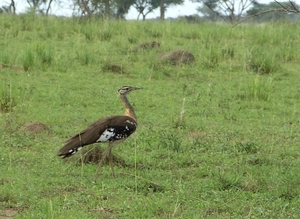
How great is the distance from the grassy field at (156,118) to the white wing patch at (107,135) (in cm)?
31

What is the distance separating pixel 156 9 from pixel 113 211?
27.0 metres

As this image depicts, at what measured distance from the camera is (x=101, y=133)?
5.40 m

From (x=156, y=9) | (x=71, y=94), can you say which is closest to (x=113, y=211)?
(x=71, y=94)

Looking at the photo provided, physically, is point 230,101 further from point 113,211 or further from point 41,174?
point 113,211

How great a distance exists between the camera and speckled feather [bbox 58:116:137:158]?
5.31m

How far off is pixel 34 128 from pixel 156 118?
1.59m

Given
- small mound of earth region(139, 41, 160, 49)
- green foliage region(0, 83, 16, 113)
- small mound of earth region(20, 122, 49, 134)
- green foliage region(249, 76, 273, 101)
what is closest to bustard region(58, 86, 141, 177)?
small mound of earth region(20, 122, 49, 134)

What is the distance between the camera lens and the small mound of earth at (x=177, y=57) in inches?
451

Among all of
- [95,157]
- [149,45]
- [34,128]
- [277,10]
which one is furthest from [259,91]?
[277,10]

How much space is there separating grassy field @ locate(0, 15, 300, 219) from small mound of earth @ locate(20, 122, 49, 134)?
0.27 feet

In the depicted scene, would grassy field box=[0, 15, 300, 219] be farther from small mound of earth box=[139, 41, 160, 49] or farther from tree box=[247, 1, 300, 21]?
tree box=[247, 1, 300, 21]

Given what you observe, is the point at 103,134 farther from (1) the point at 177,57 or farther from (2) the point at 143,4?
(2) the point at 143,4

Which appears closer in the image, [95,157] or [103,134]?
[103,134]

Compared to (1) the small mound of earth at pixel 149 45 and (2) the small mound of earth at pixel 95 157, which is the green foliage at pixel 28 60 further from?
(2) the small mound of earth at pixel 95 157
